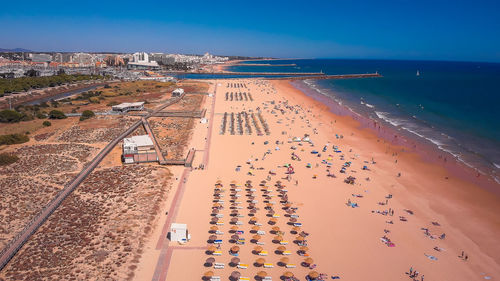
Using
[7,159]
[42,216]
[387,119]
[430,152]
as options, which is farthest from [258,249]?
[387,119]

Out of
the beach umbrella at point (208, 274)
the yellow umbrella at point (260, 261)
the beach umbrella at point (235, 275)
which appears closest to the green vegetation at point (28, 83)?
the beach umbrella at point (208, 274)

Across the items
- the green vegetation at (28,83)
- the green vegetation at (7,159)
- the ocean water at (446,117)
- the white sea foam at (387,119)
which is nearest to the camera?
the green vegetation at (7,159)

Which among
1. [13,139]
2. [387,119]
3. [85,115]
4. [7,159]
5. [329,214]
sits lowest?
[329,214]

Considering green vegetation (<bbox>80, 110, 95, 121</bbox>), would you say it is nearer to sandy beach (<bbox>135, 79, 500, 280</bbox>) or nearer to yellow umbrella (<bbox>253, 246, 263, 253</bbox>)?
sandy beach (<bbox>135, 79, 500, 280</bbox>)

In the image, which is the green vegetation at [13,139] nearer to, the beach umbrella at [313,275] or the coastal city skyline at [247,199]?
the coastal city skyline at [247,199]

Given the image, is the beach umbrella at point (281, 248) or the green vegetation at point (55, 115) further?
the green vegetation at point (55, 115)

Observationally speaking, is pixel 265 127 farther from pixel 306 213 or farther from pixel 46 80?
pixel 46 80

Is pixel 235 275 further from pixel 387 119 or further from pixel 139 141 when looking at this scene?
pixel 387 119
